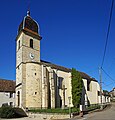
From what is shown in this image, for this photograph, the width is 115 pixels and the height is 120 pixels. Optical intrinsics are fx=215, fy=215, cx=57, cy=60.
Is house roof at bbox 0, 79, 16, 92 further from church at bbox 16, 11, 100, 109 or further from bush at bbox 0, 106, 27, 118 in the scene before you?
bush at bbox 0, 106, 27, 118

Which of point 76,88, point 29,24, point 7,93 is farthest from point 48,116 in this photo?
point 29,24

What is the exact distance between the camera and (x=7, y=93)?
50.3m

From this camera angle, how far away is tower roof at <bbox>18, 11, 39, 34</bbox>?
157ft

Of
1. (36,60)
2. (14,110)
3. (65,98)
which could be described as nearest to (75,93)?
(65,98)

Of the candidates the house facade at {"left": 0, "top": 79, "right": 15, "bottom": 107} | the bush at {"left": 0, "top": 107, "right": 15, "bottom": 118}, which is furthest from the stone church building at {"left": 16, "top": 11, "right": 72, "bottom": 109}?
the bush at {"left": 0, "top": 107, "right": 15, "bottom": 118}

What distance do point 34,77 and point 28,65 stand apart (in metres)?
2.79

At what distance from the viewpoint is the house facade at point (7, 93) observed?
49.0 metres

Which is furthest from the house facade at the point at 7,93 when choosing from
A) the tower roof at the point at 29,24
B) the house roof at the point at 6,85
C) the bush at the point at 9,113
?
the tower roof at the point at 29,24

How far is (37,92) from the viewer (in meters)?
43.6

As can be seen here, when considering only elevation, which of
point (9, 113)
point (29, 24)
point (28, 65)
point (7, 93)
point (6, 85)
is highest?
point (29, 24)

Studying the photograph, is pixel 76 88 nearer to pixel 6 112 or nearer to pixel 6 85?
pixel 6 85

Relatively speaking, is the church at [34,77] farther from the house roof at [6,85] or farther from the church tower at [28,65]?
the house roof at [6,85]

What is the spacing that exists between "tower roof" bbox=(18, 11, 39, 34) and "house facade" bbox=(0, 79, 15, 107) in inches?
539

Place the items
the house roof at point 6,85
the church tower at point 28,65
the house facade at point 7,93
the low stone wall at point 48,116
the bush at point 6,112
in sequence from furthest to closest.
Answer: the house roof at point 6,85
the house facade at point 7,93
the church tower at point 28,65
the bush at point 6,112
the low stone wall at point 48,116
